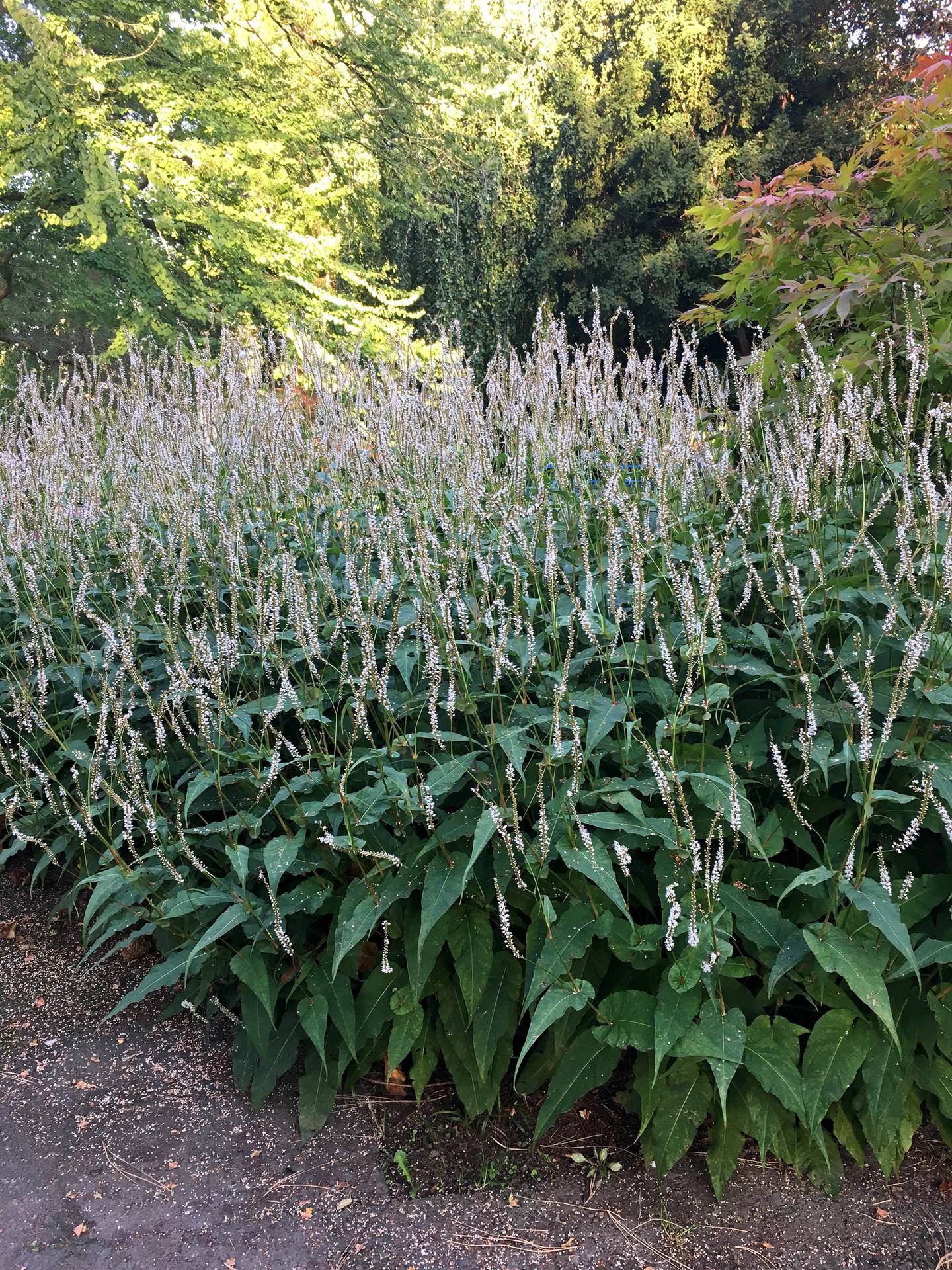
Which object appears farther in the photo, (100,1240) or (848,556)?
(848,556)

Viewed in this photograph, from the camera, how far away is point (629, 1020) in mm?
1969

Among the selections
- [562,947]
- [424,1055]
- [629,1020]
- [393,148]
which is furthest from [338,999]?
A: [393,148]

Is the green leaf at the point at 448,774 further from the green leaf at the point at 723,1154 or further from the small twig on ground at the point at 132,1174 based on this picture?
the small twig on ground at the point at 132,1174

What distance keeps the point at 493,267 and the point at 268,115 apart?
623cm

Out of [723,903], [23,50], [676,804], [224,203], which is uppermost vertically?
[23,50]

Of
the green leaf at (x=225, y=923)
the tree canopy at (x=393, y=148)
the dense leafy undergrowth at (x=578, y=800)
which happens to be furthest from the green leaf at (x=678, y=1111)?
the tree canopy at (x=393, y=148)

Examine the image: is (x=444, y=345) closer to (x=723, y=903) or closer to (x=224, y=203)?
(x=723, y=903)

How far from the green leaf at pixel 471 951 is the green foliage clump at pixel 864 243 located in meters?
2.40

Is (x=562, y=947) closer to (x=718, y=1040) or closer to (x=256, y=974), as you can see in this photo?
(x=718, y=1040)

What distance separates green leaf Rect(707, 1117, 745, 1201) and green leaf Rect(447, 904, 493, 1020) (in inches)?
25.2

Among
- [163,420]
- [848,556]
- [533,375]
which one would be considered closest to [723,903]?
[848,556]

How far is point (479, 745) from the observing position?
8.00 ft

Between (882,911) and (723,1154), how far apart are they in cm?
74

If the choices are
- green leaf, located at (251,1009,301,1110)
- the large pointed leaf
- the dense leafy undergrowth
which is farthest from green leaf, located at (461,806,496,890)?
the large pointed leaf
